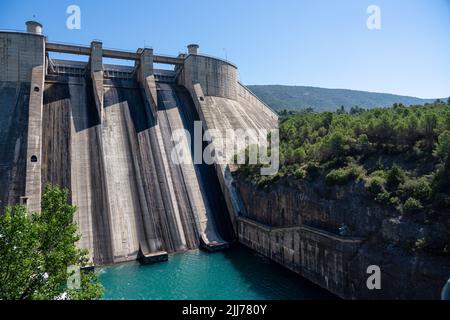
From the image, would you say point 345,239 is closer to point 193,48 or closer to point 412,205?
point 412,205

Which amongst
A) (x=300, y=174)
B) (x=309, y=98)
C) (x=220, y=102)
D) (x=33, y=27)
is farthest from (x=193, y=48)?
(x=309, y=98)

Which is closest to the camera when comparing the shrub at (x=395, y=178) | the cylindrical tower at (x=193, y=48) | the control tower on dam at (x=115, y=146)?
the shrub at (x=395, y=178)

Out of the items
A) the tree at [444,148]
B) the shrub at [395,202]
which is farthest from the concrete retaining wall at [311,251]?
the tree at [444,148]

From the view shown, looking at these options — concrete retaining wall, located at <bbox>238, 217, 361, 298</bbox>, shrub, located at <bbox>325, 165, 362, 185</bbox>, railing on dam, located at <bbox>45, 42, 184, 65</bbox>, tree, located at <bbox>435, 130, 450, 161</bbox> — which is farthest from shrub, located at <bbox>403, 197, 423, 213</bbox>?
railing on dam, located at <bbox>45, 42, 184, 65</bbox>

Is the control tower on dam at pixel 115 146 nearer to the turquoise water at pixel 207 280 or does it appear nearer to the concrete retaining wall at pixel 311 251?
the turquoise water at pixel 207 280

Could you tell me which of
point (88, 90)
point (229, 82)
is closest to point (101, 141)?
point (88, 90)
